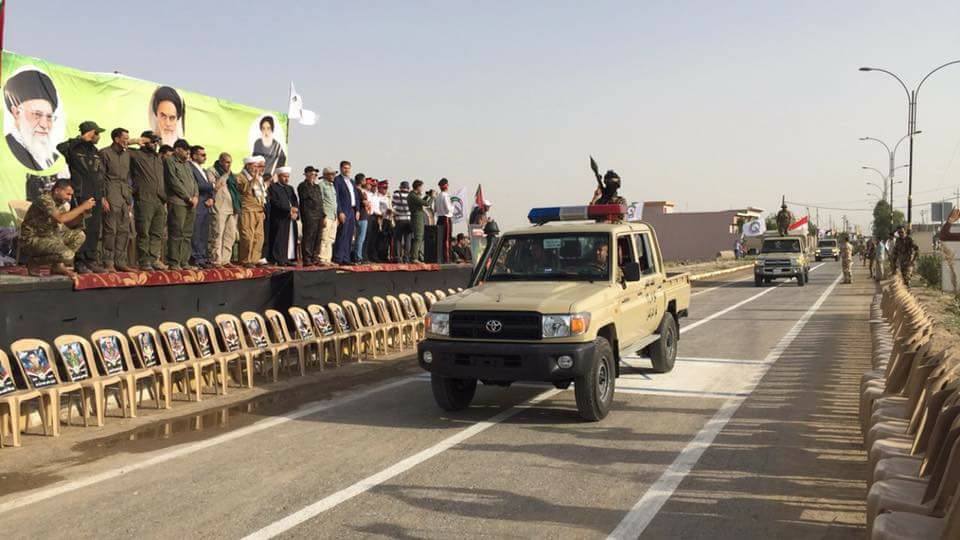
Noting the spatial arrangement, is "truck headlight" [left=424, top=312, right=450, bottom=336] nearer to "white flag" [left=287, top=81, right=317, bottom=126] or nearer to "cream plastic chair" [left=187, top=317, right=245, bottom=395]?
"cream plastic chair" [left=187, top=317, right=245, bottom=395]

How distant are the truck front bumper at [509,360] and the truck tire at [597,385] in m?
0.15

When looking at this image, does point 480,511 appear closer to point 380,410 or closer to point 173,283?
point 380,410

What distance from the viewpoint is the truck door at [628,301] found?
898 cm

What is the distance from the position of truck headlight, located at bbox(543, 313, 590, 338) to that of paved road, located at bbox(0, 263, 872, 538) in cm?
96

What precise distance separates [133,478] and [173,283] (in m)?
4.32

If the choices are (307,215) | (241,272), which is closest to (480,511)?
(241,272)

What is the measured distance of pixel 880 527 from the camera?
3756 millimetres

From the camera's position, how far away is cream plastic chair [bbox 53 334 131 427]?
27.0ft

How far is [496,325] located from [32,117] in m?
8.54

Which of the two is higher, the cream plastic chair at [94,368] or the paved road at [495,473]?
the cream plastic chair at [94,368]

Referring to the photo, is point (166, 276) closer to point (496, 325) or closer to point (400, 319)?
point (400, 319)

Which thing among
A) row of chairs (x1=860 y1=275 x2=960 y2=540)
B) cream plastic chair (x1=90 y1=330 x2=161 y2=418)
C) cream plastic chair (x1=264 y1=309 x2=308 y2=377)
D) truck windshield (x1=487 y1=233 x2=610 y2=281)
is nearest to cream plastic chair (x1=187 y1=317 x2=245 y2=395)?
cream plastic chair (x1=90 y1=330 x2=161 y2=418)

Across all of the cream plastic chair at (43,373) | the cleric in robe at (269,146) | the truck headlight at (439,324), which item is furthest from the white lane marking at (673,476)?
the cleric in robe at (269,146)

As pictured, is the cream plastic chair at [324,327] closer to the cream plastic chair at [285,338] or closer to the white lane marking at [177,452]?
the cream plastic chair at [285,338]
